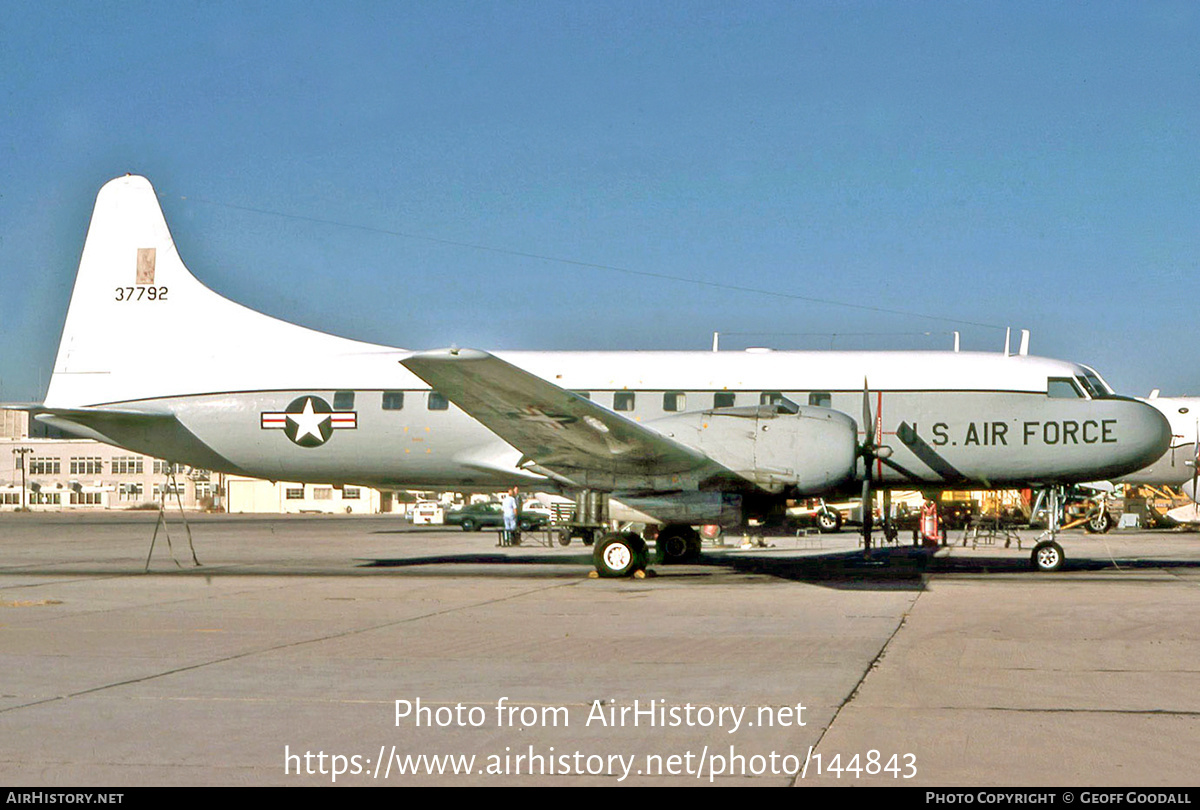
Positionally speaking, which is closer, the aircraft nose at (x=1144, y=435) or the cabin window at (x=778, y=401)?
the cabin window at (x=778, y=401)

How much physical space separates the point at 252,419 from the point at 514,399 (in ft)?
23.1

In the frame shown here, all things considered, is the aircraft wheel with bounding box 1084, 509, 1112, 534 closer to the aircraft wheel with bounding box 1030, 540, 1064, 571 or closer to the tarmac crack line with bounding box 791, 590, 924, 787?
the aircraft wheel with bounding box 1030, 540, 1064, 571

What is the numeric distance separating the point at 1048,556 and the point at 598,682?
1394 centimetres

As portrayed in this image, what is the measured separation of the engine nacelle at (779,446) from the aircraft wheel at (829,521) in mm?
22614

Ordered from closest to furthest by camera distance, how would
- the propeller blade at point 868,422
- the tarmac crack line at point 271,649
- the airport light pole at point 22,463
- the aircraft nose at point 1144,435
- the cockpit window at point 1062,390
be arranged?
the tarmac crack line at point 271,649 < the propeller blade at point 868,422 < the aircraft nose at point 1144,435 < the cockpit window at point 1062,390 < the airport light pole at point 22,463

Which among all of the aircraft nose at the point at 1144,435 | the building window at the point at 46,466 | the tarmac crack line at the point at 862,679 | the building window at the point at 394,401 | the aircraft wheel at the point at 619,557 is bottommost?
the tarmac crack line at the point at 862,679

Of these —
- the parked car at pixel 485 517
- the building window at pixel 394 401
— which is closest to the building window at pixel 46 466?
the parked car at pixel 485 517

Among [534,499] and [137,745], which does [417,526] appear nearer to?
[534,499]

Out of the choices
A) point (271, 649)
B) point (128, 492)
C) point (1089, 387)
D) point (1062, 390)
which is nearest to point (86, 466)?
point (128, 492)

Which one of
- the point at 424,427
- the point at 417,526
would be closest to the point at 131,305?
the point at 424,427

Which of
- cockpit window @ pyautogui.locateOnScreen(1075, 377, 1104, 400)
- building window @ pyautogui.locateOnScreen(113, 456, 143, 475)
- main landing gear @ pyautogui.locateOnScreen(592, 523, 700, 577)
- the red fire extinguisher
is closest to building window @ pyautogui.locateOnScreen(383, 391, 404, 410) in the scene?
main landing gear @ pyautogui.locateOnScreen(592, 523, 700, 577)

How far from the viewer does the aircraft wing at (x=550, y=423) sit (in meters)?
14.7

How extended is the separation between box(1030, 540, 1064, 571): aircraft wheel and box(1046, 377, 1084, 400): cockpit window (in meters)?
2.55

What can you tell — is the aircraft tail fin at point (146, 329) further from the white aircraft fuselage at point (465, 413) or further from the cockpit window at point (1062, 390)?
the cockpit window at point (1062, 390)
